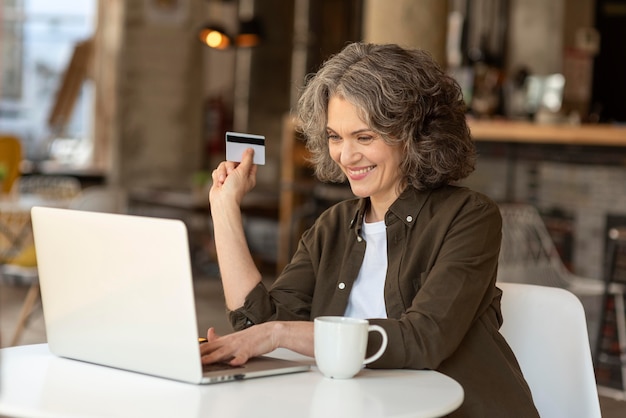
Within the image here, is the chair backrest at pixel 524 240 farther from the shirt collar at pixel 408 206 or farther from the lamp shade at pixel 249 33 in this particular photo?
the lamp shade at pixel 249 33

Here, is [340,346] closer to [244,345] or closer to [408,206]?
[244,345]

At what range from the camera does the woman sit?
2002 mm

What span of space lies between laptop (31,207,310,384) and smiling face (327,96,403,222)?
0.49 m

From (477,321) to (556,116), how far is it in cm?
619

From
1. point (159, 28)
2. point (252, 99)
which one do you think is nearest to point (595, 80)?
point (252, 99)

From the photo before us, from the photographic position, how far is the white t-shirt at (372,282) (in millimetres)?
2209

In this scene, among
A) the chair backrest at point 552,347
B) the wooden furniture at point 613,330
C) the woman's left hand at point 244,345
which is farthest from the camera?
the wooden furniture at point 613,330

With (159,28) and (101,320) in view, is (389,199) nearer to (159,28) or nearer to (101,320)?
(101,320)

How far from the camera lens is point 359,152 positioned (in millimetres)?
2180

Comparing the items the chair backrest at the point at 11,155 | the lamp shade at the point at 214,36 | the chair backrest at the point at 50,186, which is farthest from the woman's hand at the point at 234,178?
the chair backrest at the point at 11,155

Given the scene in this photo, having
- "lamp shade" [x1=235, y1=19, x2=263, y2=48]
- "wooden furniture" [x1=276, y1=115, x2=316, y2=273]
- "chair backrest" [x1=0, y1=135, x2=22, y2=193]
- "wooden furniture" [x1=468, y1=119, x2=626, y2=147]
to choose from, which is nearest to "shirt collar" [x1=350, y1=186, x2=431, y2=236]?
"wooden furniture" [x1=468, y1=119, x2=626, y2=147]

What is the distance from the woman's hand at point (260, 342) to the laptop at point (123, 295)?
0.03m

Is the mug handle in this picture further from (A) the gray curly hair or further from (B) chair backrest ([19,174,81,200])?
(B) chair backrest ([19,174,81,200])

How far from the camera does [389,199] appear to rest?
2273 mm
